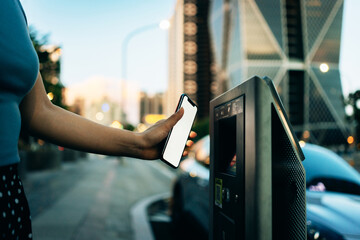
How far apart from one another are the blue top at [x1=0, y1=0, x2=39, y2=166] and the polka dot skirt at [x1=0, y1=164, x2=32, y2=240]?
0.14 feet

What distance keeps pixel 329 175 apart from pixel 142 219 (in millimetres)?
3793

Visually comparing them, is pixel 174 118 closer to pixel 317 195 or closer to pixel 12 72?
pixel 12 72

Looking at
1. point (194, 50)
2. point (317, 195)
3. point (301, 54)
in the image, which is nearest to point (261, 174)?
point (317, 195)

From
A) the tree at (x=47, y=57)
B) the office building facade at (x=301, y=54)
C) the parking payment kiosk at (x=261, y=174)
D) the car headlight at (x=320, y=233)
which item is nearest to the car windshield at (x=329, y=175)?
the car headlight at (x=320, y=233)

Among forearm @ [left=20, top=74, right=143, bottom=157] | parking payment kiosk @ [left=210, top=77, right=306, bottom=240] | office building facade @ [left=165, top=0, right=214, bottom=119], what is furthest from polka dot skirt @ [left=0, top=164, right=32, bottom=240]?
office building facade @ [left=165, top=0, right=214, bottom=119]

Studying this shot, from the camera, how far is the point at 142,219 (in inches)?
253

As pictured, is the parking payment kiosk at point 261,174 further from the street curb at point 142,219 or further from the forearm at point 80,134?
the street curb at point 142,219

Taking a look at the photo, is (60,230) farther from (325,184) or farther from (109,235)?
(325,184)

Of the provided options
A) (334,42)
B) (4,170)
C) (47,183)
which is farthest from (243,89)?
(334,42)

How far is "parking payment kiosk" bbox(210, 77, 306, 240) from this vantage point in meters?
1.12

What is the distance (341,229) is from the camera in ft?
8.38

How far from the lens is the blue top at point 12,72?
969 millimetres

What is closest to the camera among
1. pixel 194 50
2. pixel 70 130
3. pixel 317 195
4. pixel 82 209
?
pixel 70 130

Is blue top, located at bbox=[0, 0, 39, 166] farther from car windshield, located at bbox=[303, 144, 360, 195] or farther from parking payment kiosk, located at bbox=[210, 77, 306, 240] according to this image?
car windshield, located at bbox=[303, 144, 360, 195]
